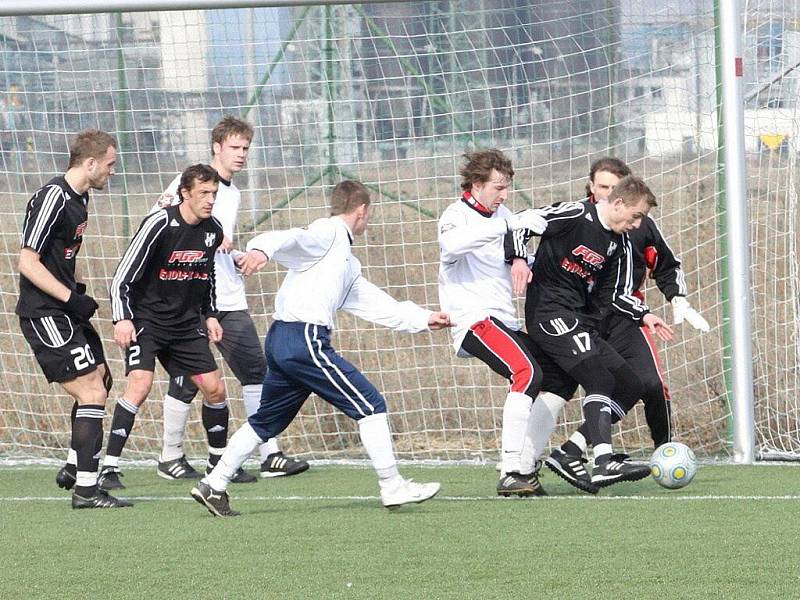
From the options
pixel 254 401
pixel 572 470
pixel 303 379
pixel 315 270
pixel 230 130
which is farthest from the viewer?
pixel 254 401

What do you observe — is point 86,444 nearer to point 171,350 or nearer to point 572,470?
point 171,350

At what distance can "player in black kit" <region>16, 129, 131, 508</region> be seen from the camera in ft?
22.4

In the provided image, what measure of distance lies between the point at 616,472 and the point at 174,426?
8.97 ft

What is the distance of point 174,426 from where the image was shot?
27.0ft

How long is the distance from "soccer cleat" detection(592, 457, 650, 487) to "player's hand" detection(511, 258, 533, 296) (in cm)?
96

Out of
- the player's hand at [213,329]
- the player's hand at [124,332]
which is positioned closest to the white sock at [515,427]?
the player's hand at [213,329]

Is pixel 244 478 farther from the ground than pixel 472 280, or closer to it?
closer to it

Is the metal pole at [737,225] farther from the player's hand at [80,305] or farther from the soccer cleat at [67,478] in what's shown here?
the soccer cleat at [67,478]

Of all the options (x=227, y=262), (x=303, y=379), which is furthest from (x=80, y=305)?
(x=227, y=262)

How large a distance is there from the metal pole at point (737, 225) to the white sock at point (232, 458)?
328 centimetres

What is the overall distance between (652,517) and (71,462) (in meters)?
3.15

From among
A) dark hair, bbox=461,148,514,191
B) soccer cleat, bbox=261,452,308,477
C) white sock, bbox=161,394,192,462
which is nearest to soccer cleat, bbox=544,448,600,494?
dark hair, bbox=461,148,514,191

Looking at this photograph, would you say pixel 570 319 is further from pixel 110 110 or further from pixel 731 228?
pixel 110 110

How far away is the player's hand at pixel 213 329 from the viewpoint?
7.55m
